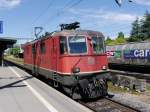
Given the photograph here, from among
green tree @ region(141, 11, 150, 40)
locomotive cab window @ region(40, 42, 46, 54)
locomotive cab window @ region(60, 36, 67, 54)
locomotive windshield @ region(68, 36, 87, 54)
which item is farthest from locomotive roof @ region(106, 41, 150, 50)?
green tree @ region(141, 11, 150, 40)

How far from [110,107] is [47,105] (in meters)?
2.64

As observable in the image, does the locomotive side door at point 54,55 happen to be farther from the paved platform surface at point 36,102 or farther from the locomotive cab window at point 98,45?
the locomotive cab window at point 98,45

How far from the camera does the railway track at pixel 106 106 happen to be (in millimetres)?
12915

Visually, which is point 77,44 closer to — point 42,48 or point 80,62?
point 80,62

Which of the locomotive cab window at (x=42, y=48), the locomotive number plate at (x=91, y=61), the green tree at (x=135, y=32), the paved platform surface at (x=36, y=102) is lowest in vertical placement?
the paved platform surface at (x=36, y=102)

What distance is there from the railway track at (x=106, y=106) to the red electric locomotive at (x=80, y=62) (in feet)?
1.04

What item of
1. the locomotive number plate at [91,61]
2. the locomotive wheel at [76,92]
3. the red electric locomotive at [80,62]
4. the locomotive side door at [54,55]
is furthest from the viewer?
the locomotive side door at [54,55]

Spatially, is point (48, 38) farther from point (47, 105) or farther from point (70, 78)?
point (47, 105)

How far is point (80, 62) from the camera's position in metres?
15.1

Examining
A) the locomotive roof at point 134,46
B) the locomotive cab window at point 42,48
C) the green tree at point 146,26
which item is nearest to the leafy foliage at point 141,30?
the green tree at point 146,26

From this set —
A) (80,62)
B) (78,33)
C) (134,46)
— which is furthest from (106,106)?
(134,46)

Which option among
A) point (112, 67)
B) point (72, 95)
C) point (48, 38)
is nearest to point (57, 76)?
point (72, 95)

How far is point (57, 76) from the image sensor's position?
16016mm

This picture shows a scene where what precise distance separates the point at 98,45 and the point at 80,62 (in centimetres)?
136
